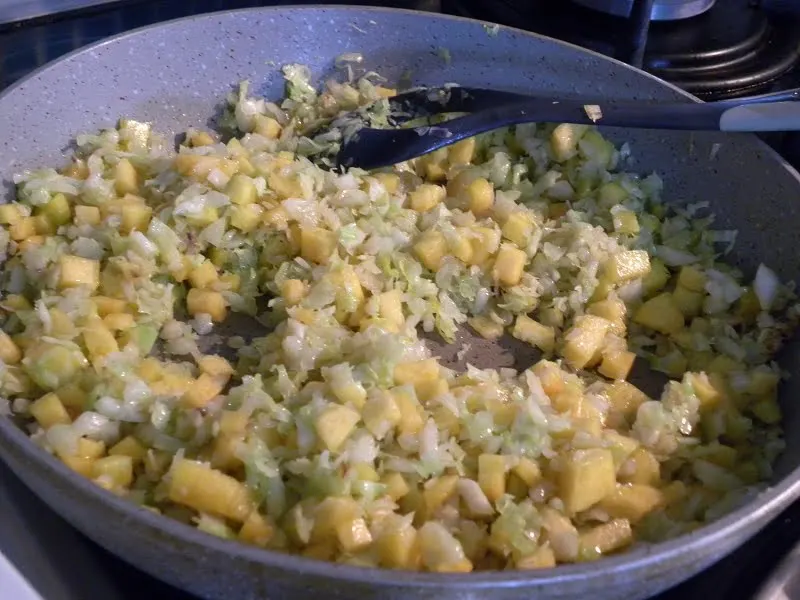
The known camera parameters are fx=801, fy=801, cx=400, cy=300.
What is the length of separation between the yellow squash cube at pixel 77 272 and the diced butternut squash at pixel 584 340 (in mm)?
914

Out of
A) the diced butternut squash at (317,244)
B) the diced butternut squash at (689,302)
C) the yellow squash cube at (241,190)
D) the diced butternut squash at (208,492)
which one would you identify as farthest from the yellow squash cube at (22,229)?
the diced butternut squash at (689,302)

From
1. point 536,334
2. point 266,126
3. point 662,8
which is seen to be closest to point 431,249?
point 536,334

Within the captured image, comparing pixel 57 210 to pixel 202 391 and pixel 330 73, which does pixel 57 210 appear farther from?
pixel 330 73

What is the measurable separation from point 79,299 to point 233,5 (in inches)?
39.2

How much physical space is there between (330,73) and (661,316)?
38.1 inches

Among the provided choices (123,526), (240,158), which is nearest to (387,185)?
(240,158)

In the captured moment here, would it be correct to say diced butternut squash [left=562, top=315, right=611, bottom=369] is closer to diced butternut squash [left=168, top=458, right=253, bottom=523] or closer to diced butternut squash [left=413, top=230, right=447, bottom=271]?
diced butternut squash [left=413, top=230, right=447, bottom=271]

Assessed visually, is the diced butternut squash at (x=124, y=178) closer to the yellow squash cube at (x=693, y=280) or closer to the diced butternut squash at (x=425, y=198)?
the diced butternut squash at (x=425, y=198)

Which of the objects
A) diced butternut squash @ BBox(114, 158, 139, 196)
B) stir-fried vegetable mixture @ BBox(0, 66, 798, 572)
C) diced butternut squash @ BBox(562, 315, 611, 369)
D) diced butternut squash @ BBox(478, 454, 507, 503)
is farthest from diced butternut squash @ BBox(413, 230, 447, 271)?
diced butternut squash @ BBox(114, 158, 139, 196)

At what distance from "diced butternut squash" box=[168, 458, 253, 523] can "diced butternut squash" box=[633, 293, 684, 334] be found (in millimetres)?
891

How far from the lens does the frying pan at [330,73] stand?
0.99 meters

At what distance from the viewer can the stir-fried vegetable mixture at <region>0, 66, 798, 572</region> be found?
1.18m

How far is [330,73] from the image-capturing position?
195 centimetres

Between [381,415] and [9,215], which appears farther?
[9,215]
